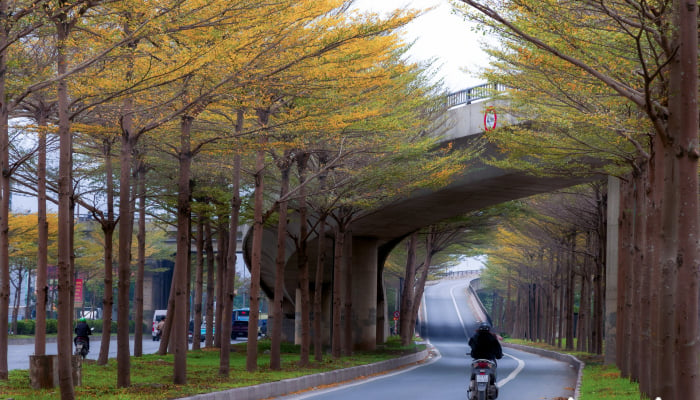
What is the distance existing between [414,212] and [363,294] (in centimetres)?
619

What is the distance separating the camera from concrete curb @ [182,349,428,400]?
13.6 metres

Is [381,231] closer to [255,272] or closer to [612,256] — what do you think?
[612,256]

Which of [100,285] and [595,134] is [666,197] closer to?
[595,134]

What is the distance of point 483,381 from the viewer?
42.5 feet

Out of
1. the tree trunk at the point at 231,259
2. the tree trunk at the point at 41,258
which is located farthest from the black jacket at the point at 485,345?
the tree trunk at the point at 41,258

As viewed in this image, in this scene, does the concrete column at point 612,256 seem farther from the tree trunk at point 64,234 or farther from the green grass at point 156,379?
the tree trunk at point 64,234

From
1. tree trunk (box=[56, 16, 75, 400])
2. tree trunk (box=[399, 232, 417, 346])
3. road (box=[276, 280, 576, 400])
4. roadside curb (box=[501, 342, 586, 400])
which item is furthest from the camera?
tree trunk (box=[399, 232, 417, 346])

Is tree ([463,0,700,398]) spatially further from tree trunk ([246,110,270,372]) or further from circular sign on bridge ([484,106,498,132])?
circular sign on bridge ([484,106,498,132])

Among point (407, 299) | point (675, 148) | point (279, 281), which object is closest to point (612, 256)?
point (279, 281)

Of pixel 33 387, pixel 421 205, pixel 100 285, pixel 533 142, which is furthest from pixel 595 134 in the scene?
pixel 100 285

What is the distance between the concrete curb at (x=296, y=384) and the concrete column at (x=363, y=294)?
8.47 meters

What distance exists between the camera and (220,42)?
39.6ft

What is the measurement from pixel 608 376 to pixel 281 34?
40.5 feet

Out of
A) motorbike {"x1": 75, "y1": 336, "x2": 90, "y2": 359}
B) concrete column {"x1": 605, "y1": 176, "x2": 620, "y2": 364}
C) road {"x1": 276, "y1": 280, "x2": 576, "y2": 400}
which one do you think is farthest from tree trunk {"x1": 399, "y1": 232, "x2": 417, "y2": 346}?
motorbike {"x1": 75, "y1": 336, "x2": 90, "y2": 359}
